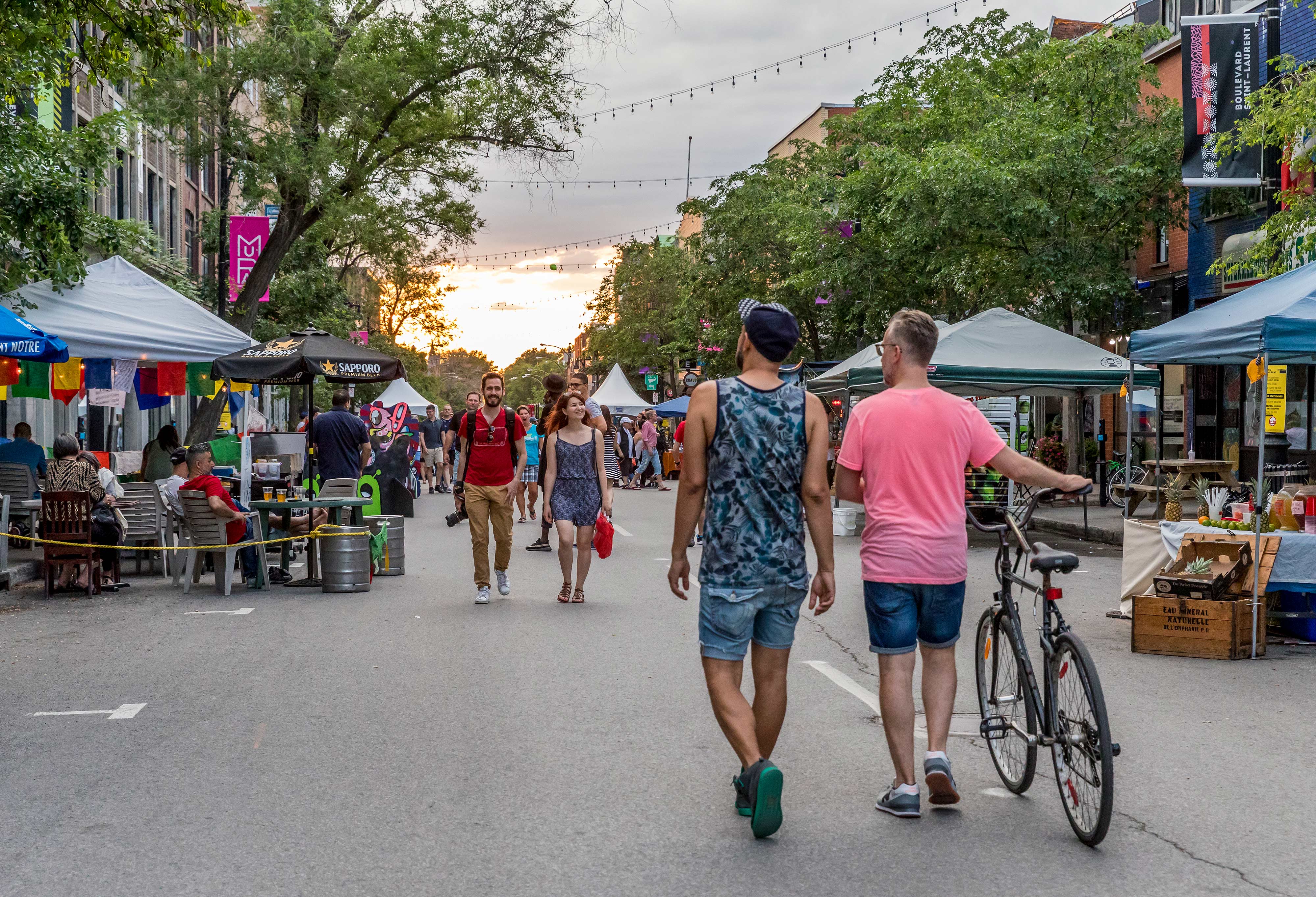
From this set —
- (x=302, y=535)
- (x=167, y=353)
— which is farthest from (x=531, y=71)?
(x=302, y=535)

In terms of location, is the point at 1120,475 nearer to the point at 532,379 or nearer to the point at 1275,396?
the point at 1275,396

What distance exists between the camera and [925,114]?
26.7m

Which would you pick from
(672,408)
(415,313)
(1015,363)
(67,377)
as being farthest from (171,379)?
(415,313)

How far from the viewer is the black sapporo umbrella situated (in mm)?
14203

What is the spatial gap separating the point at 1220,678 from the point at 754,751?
458cm

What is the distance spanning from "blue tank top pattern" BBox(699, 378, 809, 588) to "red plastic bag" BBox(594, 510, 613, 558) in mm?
6141

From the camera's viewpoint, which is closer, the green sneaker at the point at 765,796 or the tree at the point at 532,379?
the green sneaker at the point at 765,796

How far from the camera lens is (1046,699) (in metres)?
4.76

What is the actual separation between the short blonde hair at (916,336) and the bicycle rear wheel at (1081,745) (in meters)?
1.15

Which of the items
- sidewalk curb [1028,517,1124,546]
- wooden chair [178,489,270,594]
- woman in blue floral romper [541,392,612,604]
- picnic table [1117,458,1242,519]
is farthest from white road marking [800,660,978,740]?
sidewalk curb [1028,517,1124,546]

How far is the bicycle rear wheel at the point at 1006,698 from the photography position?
4922 millimetres

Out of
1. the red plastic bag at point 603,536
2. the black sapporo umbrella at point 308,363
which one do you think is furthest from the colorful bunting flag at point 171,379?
the red plastic bag at point 603,536

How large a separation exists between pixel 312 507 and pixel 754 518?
8315mm

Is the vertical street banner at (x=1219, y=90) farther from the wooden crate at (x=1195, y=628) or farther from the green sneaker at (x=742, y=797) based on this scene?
the green sneaker at (x=742, y=797)
